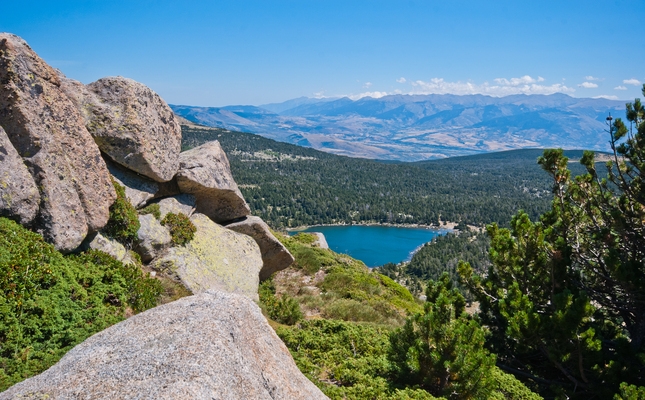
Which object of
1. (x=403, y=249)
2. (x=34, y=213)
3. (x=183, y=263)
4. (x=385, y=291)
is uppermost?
(x=34, y=213)

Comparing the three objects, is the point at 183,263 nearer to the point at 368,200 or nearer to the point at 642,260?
the point at 642,260

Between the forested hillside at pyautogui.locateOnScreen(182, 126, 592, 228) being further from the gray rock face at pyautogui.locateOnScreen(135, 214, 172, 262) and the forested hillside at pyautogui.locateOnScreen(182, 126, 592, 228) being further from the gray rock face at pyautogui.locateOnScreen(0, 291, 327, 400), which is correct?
the gray rock face at pyautogui.locateOnScreen(0, 291, 327, 400)

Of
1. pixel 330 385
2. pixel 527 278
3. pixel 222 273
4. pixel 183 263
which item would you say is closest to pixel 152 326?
pixel 330 385

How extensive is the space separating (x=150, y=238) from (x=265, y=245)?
588 centimetres

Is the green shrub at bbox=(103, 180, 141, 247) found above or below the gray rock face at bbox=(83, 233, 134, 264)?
above

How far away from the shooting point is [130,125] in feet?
43.4

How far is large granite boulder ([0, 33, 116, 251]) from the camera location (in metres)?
9.06

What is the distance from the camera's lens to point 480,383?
750cm

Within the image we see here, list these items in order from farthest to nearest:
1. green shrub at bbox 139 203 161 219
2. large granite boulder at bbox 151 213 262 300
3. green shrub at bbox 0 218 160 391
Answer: green shrub at bbox 139 203 161 219, large granite boulder at bbox 151 213 262 300, green shrub at bbox 0 218 160 391

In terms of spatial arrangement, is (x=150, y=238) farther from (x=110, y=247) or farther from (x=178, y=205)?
(x=178, y=205)

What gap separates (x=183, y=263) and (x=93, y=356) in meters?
7.70

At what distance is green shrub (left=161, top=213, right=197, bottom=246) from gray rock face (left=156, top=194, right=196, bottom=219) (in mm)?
307

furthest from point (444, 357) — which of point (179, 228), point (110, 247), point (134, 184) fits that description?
point (134, 184)

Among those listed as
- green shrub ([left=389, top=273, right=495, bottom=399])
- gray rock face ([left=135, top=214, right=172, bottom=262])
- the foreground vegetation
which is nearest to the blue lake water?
the foreground vegetation
